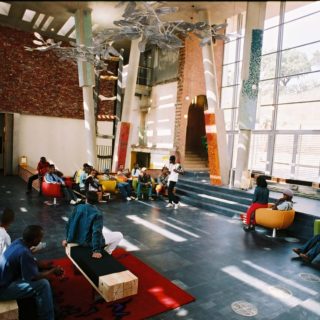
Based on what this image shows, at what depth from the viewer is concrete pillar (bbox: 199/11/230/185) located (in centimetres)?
1000

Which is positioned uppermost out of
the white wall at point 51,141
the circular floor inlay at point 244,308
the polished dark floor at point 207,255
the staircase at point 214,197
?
the white wall at point 51,141

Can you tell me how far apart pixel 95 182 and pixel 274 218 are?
5.09m

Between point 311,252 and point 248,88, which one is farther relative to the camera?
point 248,88

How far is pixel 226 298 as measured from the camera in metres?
3.48

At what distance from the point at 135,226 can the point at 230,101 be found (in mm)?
9244

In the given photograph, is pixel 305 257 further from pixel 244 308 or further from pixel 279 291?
pixel 244 308

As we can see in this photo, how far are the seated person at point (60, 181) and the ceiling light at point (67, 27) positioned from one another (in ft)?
24.1

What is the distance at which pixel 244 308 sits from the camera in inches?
130

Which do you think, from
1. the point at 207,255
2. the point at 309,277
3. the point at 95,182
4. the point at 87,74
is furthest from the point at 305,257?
the point at 87,74

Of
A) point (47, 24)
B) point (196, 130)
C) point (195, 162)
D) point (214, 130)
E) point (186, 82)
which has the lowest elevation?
point (195, 162)

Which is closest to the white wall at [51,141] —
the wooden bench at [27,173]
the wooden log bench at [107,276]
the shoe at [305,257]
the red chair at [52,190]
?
the wooden bench at [27,173]

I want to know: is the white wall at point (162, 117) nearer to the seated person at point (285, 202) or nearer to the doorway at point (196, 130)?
the doorway at point (196, 130)

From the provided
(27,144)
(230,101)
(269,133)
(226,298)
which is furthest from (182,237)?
(27,144)

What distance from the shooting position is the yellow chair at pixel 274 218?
5961mm
